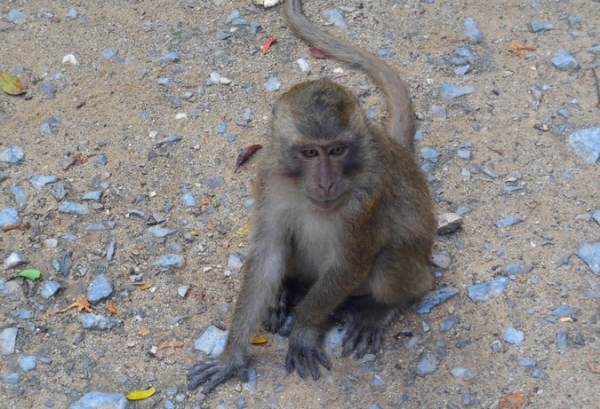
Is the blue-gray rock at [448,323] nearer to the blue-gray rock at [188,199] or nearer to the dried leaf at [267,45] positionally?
the blue-gray rock at [188,199]

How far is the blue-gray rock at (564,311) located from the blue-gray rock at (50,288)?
285cm

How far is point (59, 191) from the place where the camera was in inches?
208

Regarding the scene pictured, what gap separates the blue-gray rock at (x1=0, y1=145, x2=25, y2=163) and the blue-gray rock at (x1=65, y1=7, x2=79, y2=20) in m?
1.46

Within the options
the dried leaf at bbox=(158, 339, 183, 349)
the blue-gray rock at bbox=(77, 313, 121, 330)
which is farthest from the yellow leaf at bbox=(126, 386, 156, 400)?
the blue-gray rock at bbox=(77, 313, 121, 330)

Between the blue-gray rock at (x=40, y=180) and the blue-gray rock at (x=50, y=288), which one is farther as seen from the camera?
the blue-gray rock at (x=40, y=180)

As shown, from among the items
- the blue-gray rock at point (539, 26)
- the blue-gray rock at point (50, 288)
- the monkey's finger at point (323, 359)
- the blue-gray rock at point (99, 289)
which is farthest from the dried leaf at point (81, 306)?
the blue-gray rock at point (539, 26)

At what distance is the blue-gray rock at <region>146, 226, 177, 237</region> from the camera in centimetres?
507

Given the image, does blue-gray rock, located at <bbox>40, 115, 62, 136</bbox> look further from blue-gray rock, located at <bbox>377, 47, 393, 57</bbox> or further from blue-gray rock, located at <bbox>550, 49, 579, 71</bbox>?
blue-gray rock, located at <bbox>550, 49, 579, 71</bbox>

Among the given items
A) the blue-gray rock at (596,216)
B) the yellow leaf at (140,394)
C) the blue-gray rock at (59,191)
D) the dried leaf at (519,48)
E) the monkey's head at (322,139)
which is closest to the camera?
the monkey's head at (322,139)

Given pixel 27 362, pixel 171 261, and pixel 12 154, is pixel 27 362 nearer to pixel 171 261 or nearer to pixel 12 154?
pixel 171 261

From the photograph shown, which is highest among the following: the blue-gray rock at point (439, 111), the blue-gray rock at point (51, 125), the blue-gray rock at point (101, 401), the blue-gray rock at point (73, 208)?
the blue-gray rock at point (439, 111)

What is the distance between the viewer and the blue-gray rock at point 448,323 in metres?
4.53

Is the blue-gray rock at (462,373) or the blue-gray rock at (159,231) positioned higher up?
the blue-gray rock at (462,373)

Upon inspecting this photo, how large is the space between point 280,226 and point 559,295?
1645 millimetres
